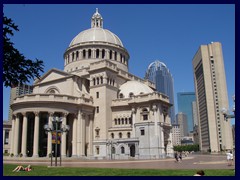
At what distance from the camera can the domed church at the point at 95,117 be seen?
184 feet

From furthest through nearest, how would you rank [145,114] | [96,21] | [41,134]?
[96,21] → [41,134] → [145,114]

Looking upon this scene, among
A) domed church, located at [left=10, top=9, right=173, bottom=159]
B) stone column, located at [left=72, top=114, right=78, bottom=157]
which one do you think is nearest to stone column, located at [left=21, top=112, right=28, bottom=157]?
domed church, located at [left=10, top=9, right=173, bottom=159]

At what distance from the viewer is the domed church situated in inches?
2208

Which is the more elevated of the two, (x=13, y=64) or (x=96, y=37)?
(x=96, y=37)

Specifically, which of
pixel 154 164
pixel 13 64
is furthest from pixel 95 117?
pixel 13 64

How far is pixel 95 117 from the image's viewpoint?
6347 cm

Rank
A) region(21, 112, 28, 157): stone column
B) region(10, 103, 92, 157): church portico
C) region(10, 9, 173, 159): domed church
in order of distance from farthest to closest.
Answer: region(10, 9, 173, 159): domed church, region(10, 103, 92, 157): church portico, region(21, 112, 28, 157): stone column

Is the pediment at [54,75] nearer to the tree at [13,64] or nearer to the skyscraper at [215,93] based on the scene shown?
the tree at [13,64]

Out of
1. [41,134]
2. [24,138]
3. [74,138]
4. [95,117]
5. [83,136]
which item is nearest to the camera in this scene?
[24,138]

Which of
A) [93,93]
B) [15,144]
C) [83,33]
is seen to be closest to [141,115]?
[93,93]

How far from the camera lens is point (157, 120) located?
191 feet

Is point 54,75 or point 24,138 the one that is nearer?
point 24,138

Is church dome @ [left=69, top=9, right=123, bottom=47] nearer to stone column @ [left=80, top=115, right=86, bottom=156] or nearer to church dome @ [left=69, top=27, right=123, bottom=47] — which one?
church dome @ [left=69, top=27, right=123, bottom=47]

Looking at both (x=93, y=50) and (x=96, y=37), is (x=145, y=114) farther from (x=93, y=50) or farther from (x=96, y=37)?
(x=96, y=37)
